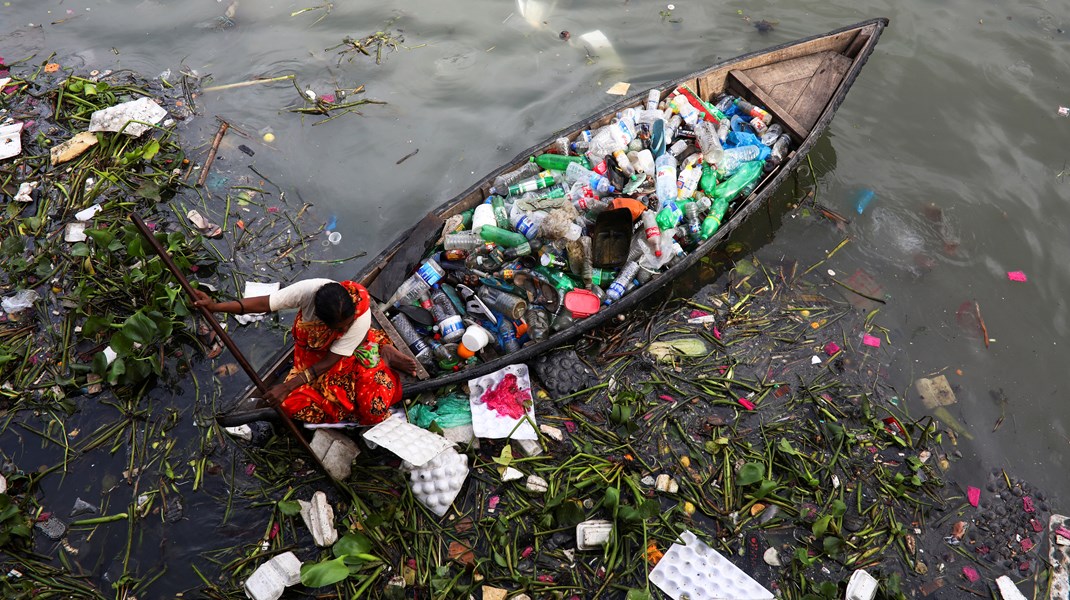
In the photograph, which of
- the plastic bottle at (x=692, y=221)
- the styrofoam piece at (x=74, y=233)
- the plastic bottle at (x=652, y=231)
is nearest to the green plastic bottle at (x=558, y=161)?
the plastic bottle at (x=652, y=231)

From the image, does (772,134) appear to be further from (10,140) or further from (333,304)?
(10,140)

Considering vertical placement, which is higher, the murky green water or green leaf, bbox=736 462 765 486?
the murky green water

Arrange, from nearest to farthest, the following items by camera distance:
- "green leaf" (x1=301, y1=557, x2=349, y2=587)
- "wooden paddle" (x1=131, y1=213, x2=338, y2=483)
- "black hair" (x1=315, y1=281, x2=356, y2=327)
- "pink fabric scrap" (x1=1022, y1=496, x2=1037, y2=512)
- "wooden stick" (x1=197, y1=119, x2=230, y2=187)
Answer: "wooden paddle" (x1=131, y1=213, x2=338, y2=483) → "black hair" (x1=315, y1=281, x2=356, y2=327) → "green leaf" (x1=301, y1=557, x2=349, y2=587) → "pink fabric scrap" (x1=1022, y1=496, x2=1037, y2=512) → "wooden stick" (x1=197, y1=119, x2=230, y2=187)

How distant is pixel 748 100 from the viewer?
6312mm

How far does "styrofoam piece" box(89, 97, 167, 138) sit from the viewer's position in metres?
6.18

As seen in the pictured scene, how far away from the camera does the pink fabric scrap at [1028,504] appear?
469 cm

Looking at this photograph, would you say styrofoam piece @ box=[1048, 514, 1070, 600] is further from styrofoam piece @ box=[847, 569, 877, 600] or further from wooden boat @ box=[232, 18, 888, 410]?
wooden boat @ box=[232, 18, 888, 410]

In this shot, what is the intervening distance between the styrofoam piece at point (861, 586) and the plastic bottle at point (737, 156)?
3533 mm

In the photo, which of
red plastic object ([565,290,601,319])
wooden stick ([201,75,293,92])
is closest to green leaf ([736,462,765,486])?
red plastic object ([565,290,601,319])

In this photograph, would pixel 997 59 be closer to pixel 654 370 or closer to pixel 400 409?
pixel 654 370

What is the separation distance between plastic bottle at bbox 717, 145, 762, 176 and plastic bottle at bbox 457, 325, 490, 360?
2937 mm

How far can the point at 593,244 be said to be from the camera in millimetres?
4977

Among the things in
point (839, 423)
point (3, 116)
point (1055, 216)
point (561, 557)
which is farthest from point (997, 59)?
point (3, 116)

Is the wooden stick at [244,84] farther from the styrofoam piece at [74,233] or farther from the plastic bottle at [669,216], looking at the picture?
the plastic bottle at [669,216]
